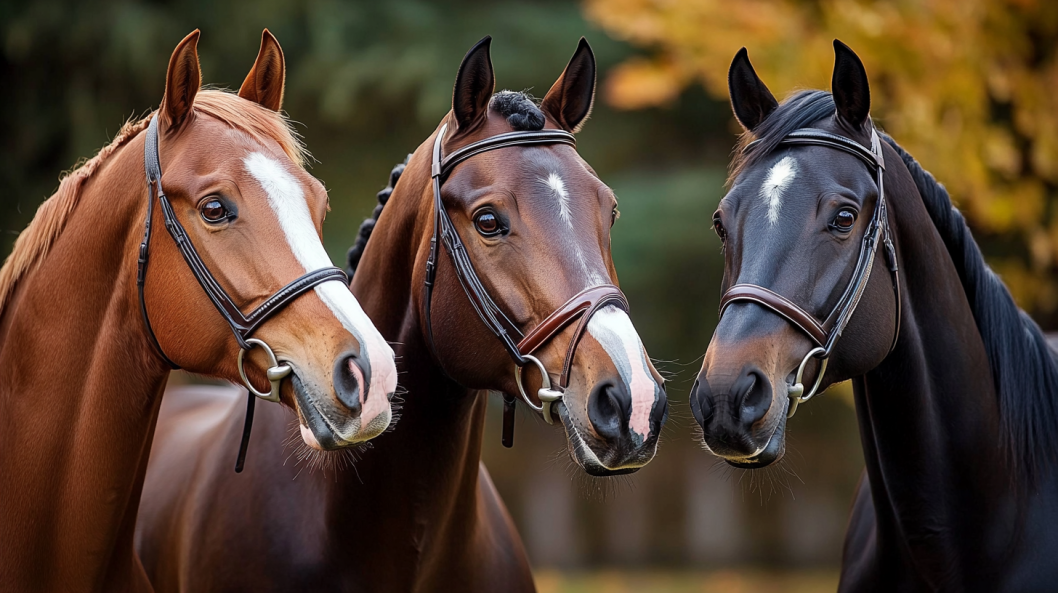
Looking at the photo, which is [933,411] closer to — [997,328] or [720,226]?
[997,328]

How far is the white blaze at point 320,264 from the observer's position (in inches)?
106

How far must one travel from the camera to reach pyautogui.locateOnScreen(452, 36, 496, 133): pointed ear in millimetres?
3324

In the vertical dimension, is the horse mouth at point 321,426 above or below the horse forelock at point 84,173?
below

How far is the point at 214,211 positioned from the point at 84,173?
0.62 meters

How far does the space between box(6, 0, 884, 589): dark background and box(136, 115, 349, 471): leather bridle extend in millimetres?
5391

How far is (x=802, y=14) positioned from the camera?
633 cm

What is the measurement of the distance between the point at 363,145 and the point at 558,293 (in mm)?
7634

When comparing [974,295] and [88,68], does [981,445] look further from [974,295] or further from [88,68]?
[88,68]

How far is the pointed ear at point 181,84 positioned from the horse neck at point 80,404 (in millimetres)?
174

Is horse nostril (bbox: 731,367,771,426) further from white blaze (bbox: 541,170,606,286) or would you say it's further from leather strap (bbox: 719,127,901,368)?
white blaze (bbox: 541,170,606,286)

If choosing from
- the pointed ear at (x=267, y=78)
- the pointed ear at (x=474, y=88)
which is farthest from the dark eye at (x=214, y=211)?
the pointed ear at (x=474, y=88)

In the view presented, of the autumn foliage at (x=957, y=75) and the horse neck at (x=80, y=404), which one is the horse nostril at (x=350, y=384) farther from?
the autumn foliage at (x=957, y=75)

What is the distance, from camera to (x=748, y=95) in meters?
3.81

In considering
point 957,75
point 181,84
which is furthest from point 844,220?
point 957,75
